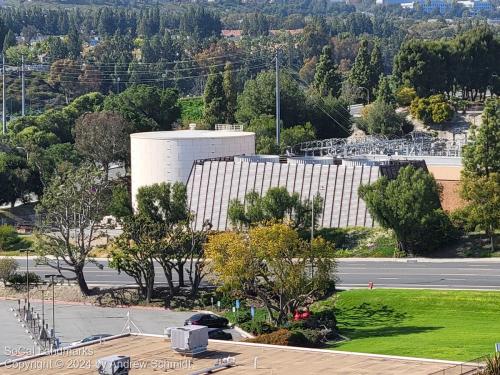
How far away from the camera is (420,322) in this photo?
59.1m

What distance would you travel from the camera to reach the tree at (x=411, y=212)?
75.2 metres

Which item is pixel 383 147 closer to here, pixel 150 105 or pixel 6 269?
pixel 150 105

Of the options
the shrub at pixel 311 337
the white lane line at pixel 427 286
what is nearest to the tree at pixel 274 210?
the white lane line at pixel 427 286

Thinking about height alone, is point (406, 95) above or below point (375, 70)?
below

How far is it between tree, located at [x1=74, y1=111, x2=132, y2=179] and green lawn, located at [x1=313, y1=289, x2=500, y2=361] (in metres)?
45.6

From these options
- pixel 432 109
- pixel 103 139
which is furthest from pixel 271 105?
pixel 103 139

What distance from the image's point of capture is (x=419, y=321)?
59.3 metres

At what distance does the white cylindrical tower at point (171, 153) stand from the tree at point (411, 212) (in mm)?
15910

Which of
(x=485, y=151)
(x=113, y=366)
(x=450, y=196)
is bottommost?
(x=450, y=196)

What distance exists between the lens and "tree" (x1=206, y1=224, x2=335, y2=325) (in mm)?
59875

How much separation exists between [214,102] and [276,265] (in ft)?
226

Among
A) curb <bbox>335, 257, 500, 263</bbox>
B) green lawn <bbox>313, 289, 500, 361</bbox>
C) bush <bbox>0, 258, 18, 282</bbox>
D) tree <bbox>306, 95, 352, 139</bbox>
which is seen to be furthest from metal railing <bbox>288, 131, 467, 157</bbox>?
green lawn <bbox>313, 289, 500, 361</bbox>

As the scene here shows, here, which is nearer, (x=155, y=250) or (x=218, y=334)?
(x=218, y=334)

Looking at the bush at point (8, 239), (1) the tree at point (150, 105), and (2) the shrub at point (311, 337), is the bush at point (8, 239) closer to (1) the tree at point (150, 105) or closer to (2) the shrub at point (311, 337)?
(1) the tree at point (150, 105)
